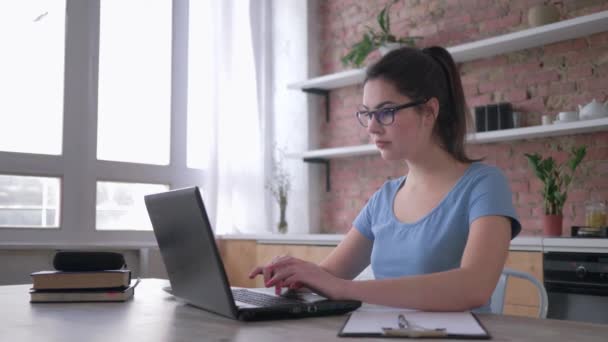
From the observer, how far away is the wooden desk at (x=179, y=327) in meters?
0.97

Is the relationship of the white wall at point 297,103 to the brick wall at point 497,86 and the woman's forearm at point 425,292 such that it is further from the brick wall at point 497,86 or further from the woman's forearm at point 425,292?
the woman's forearm at point 425,292

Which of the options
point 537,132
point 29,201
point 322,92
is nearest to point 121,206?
point 29,201

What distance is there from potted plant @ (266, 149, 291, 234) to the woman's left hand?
3.00 metres

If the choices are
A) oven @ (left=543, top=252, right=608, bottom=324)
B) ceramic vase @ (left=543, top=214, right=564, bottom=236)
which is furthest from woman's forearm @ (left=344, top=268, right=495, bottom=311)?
ceramic vase @ (left=543, top=214, right=564, bottom=236)

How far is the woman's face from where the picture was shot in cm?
157

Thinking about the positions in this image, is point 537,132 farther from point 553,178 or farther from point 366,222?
point 366,222

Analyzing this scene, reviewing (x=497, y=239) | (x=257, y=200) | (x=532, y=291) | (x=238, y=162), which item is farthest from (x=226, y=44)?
(x=497, y=239)

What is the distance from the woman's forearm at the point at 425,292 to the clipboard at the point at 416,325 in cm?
2

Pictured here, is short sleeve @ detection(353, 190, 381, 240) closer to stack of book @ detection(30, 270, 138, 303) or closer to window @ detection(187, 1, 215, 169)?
stack of book @ detection(30, 270, 138, 303)

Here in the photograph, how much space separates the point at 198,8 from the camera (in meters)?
4.48

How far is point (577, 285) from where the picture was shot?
2.70m

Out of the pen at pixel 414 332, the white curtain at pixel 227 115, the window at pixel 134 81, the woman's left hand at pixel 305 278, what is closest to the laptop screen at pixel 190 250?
the woman's left hand at pixel 305 278

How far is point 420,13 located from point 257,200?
5.37 ft

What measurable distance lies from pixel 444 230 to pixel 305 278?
1.46ft
